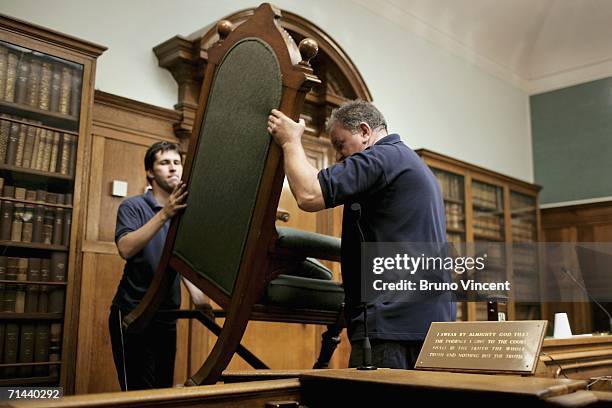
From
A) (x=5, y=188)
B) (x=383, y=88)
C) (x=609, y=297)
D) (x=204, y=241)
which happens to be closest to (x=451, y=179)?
(x=383, y=88)

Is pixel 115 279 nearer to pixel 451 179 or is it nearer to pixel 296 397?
pixel 296 397

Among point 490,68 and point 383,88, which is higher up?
point 490,68

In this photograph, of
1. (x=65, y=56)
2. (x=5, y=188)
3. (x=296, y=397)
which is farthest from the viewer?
(x=65, y=56)

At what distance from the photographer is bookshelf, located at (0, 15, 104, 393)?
3.20 meters

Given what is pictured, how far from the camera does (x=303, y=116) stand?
5.02m

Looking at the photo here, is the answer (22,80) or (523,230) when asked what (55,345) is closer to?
(22,80)

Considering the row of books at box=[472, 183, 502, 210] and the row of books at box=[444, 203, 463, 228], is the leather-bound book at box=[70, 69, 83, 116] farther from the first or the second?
the row of books at box=[472, 183, 502, 210]

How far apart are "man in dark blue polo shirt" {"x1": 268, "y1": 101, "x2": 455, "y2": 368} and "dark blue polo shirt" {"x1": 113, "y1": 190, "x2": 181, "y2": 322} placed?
102 centimetres

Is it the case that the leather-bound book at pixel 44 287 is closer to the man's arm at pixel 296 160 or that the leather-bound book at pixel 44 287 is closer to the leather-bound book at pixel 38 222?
the leather-bound book at pixel 38 222

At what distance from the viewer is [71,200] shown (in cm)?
338

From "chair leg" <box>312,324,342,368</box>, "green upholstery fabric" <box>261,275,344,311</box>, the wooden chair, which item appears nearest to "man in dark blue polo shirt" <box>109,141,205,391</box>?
the wooden chair

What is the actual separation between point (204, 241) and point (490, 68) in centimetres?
643

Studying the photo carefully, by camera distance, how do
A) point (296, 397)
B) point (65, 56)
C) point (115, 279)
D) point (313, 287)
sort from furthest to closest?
point (115, 279)
point (65, 56)
point (313, 287)
point (296, 397)

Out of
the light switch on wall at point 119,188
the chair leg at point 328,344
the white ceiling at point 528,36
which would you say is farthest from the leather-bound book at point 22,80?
the white ceiling at point 528,36
